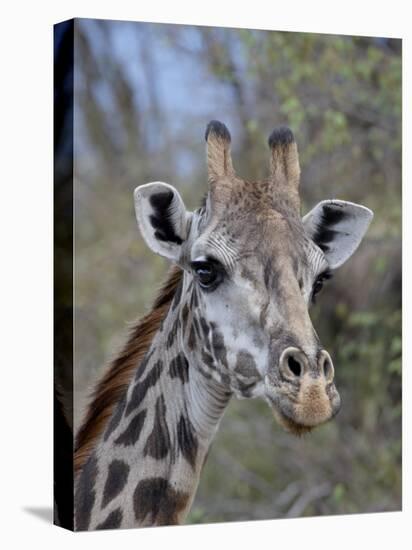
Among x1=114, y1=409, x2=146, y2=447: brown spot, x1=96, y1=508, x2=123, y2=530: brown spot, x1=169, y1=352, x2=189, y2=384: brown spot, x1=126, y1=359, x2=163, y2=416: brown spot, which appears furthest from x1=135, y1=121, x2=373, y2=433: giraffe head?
x1=96, y1=508, x2=123, y2=530: brown spot

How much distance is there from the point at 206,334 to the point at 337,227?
53.0 inches

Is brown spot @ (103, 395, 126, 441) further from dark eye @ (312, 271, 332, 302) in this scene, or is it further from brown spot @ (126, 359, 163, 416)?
dark eye @ (312, 271, 332, 302)

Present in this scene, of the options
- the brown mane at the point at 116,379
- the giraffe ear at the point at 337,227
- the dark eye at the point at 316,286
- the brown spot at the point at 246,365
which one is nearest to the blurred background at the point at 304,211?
the giraffe ear at the point at 337,227

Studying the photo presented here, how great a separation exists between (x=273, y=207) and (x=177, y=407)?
1.42 metres

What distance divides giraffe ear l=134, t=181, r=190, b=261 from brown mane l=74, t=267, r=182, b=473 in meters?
0.32

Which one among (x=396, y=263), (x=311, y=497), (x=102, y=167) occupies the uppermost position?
(x=102, y=167)

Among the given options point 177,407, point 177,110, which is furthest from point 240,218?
point 177,110

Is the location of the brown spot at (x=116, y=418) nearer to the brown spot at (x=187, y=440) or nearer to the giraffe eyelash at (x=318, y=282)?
the brown spot at (x=187, y=440)

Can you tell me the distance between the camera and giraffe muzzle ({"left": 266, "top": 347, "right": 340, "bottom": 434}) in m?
7.88

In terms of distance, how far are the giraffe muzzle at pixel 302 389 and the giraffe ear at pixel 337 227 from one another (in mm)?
1250

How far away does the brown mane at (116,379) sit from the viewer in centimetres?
885

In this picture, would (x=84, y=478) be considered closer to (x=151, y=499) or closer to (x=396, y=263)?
(x=151, y=499)

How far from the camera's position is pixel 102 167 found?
13078 millimetres

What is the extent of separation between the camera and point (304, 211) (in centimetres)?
1262
